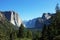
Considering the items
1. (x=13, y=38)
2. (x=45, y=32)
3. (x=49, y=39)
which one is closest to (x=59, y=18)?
(x=45, y=32)

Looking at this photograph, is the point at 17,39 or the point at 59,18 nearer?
the point at 59,18

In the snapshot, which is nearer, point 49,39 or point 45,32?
point 49,39

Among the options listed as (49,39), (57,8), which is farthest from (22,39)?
(49,39)

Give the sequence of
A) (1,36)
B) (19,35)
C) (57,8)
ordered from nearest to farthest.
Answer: (1,36) → (57,8) → (19,35)

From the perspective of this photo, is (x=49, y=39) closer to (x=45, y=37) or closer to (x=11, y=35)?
(x=45, y=37)

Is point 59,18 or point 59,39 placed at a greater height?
point 59,18

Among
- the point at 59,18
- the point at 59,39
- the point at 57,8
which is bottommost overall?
the point at 59,39

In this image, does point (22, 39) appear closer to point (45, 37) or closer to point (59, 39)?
point (45, 37)

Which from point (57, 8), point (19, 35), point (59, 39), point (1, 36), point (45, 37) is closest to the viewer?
point (59, 39)

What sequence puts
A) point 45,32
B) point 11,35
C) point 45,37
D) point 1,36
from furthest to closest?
point 11,35, point 45,32, point 45,37, point 1,36
